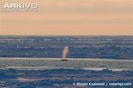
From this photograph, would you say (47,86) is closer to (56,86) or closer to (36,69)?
(56,86)

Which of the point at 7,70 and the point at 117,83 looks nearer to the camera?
the point at 117,83

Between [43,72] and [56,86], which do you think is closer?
[56,86]

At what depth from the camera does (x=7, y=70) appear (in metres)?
48.4

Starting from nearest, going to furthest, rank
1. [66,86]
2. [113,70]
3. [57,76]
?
[66,86], [57,76], [113,70]

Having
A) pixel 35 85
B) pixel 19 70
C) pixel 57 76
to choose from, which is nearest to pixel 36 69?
pixel 19 70

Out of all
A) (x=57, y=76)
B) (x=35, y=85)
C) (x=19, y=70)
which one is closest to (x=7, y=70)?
(x=19, y=70)

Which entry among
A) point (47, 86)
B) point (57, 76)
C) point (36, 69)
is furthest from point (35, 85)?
point (36, 69)

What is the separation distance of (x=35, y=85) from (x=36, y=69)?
8.38 metres

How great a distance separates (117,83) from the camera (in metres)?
40.2

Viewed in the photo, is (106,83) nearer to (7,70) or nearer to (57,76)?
(57,76)

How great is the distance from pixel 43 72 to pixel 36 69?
81.2 inches

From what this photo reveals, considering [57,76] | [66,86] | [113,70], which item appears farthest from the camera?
[113,70]

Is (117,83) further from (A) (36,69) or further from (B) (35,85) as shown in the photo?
(A) (36,69)

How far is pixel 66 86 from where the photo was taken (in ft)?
127
